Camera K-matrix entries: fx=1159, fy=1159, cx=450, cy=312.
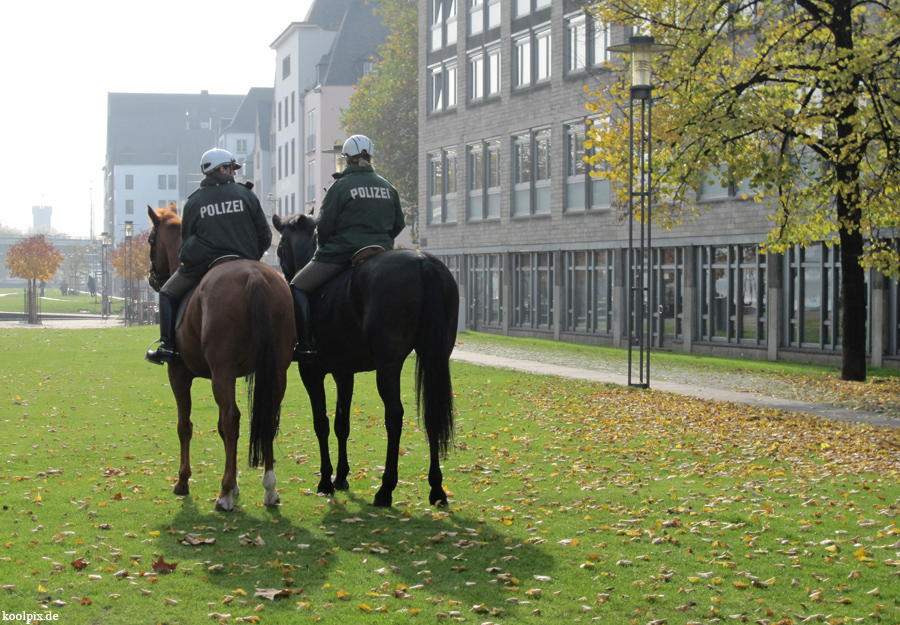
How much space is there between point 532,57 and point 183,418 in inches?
1289

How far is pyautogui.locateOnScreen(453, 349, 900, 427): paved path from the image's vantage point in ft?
52.8

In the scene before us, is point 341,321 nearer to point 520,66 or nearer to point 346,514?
point 346,514

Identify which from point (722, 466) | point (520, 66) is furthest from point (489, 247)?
point (722, 466)

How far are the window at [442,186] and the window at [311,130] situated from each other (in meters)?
29.3

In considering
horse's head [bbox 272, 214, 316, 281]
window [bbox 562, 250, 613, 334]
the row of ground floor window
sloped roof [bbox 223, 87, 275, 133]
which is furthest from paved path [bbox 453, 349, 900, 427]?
sloped roof [bbox 223, 87, 275, 133]

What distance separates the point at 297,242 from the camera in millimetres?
10430

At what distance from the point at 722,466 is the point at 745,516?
2.79 meters

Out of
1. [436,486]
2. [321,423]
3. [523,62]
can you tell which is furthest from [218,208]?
[523,62]

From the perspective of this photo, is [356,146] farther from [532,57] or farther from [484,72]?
[484,72]

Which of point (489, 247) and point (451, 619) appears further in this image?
point (489, 247)

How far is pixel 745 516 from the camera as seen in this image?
8.82 metres

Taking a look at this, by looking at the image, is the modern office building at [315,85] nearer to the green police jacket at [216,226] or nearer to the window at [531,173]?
the window at [531,173]

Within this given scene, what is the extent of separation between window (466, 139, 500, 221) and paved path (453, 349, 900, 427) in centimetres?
1535

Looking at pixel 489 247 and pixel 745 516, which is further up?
pixel 489 247
